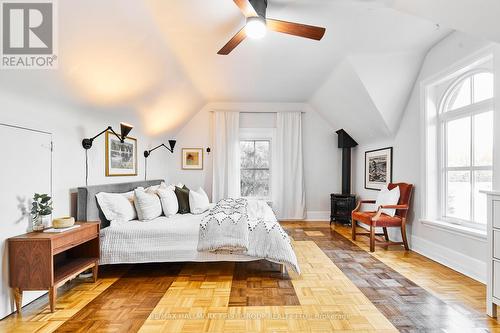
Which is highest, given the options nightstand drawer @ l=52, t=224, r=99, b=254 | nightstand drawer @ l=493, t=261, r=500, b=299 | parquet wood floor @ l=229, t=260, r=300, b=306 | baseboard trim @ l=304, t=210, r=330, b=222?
nightstand drawer @ l=52, t=224, r=99, b=254

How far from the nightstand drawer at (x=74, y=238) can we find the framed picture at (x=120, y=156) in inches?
44.1

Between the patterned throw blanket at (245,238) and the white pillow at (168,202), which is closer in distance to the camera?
the patterned throw blanket at (245,238)

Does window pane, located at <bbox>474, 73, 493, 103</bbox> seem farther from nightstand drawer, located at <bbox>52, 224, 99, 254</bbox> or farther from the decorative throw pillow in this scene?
nightstand drawer, located at <bbox>52, 224, 99, 254</bbox>

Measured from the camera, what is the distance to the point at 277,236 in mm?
2986

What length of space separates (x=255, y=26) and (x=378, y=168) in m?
3.75

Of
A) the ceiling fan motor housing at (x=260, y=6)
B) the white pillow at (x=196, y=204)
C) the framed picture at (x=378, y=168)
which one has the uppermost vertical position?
the ceiling fan motor housing at (x=260, y=6)

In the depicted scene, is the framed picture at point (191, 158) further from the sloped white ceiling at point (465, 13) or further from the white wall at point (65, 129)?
the sloped white ceiling at point (465, 13)

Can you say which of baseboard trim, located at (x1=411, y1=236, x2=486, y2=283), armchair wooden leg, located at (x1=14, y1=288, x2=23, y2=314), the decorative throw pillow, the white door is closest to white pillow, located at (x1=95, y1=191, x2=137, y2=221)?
the white door

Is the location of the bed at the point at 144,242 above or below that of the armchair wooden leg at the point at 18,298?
above

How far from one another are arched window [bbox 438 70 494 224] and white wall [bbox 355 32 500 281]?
10.3 inches

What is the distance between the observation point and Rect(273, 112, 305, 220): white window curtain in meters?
6.25

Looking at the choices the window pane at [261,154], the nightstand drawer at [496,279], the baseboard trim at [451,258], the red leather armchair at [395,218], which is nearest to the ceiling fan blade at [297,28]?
the nightstand drawer at [496,279]

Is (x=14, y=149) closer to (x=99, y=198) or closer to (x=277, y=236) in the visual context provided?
(x=99, y=198)

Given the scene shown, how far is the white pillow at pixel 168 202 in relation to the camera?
3688mm
